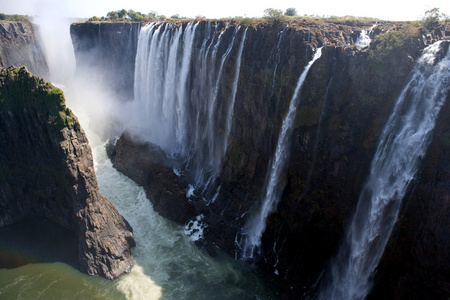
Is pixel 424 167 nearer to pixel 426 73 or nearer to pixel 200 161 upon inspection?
pixel 426 73

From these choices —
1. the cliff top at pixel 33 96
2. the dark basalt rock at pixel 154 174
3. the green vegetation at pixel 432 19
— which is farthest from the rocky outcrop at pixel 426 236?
the cliff top at pixel 33 96

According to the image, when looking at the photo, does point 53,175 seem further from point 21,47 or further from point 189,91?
point 21,47

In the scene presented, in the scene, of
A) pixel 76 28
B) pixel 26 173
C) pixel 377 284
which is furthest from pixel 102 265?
pixel 76 28

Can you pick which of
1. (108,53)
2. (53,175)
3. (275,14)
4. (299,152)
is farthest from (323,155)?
(108,53)

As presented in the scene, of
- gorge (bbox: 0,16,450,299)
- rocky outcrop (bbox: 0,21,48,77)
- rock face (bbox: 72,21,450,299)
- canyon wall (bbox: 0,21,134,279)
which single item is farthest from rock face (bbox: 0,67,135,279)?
rocky outcrop (bbox: 0,21,48,77)

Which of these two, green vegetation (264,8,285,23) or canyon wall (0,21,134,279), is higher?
green vegetation (264,8,285,23)

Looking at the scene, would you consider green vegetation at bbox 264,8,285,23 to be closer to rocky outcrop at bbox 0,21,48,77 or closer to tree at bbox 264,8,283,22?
tree at bbox 264,8,283,22
